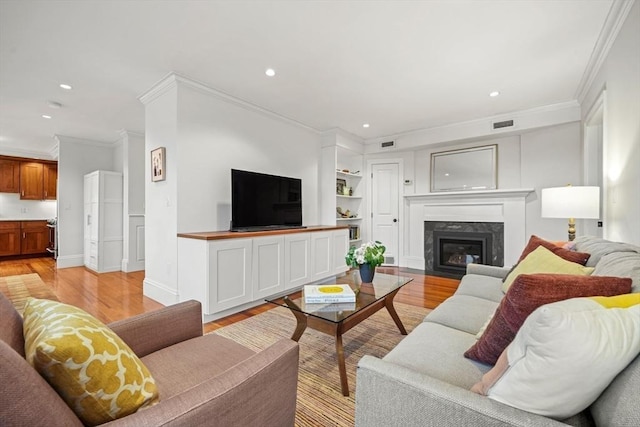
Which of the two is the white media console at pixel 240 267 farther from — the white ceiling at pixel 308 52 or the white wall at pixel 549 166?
the white wall at pixel 549 166

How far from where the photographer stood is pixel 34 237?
6.41 meters

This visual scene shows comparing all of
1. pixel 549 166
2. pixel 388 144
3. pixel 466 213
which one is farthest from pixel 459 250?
pixel 388 144

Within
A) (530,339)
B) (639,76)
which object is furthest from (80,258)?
(639,76)

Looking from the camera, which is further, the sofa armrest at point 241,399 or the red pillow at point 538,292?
the red pillow at point 538,292

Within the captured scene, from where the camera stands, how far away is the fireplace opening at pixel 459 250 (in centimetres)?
453

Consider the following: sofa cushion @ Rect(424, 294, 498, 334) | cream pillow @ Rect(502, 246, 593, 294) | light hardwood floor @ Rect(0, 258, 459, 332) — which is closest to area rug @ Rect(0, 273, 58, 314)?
light hardwood floor @ Rect(0, 258, 459, 332)

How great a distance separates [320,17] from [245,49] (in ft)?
2.56

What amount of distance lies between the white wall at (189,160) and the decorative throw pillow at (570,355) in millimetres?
3085

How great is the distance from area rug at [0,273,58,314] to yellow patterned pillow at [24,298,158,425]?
326 centimetres

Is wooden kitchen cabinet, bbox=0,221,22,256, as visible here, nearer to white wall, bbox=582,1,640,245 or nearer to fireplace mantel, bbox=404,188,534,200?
fireplace mantel, bbox=404,188,534,200

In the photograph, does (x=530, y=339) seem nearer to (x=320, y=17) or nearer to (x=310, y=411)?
(x=310, y=411)

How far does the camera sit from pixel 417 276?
4.64 meters

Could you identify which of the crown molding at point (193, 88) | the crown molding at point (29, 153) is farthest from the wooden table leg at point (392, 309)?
the crown molding at point (29, 153)

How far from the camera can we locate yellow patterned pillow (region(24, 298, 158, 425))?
64cm
